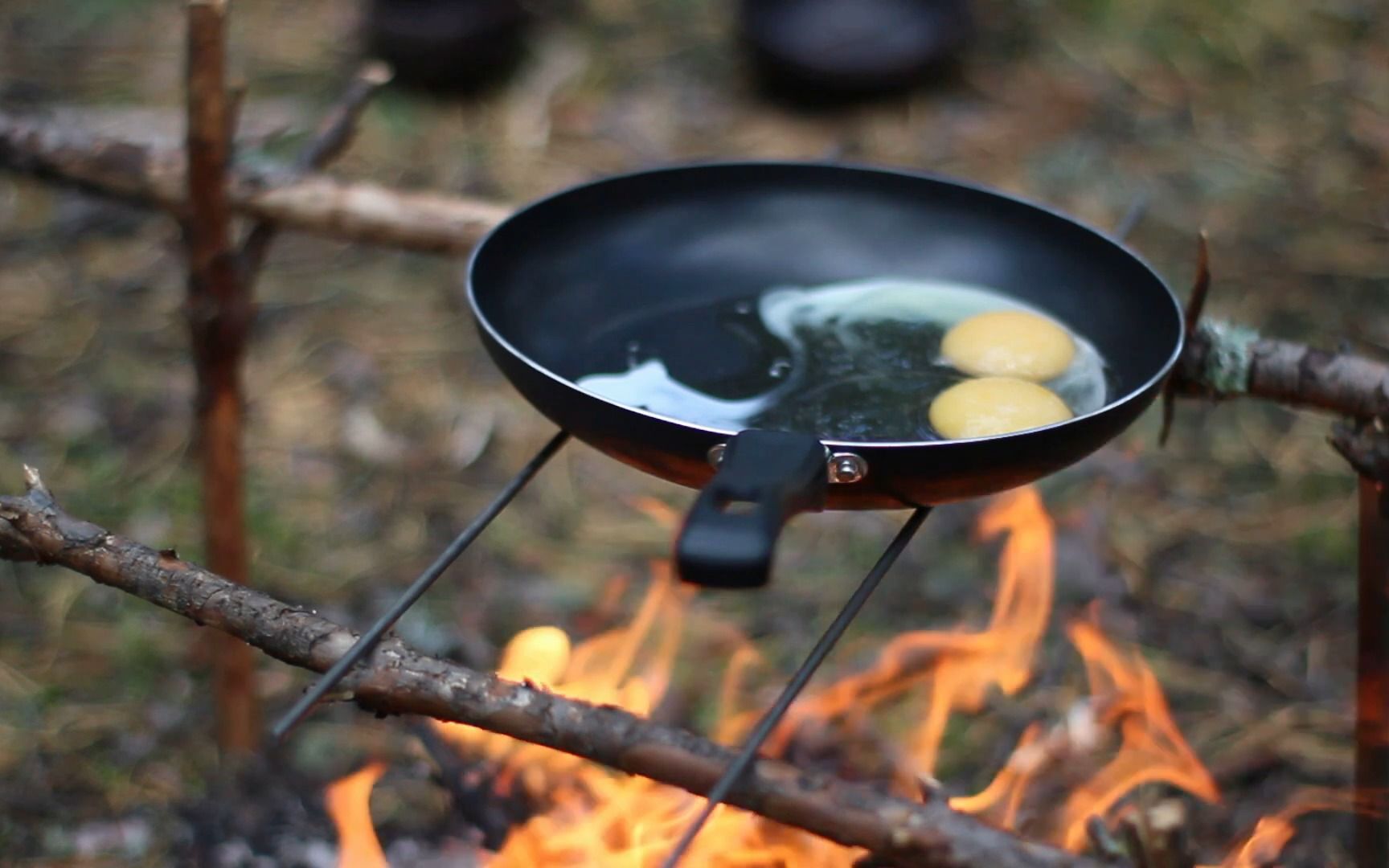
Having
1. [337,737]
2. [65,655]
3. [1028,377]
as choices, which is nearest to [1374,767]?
[1028,377]

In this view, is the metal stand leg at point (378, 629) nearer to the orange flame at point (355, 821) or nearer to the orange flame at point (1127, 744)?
the orange flame at point (355, 821)

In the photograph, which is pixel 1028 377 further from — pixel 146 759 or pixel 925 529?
pixel 146 759

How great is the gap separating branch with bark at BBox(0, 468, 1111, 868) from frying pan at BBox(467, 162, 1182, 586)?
172 mm

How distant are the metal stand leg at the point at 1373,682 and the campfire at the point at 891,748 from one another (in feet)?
0.22

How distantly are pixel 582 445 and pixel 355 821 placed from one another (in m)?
1.22

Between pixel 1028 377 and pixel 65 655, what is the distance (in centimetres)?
143

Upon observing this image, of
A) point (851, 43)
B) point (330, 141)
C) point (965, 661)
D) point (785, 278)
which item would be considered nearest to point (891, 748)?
point (965, 661)

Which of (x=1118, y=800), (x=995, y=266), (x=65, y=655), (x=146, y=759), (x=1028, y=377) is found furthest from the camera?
(x=65, y=655)

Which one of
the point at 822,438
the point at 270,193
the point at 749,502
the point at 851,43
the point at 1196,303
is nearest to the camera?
the point at 749,502

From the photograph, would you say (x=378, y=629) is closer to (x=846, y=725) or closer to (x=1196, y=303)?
(x=1196, y=303)

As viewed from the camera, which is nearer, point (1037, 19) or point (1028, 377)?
point (1028, 377)

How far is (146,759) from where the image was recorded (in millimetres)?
1661

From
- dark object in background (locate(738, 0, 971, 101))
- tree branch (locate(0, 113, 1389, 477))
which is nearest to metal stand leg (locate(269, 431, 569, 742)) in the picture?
tree branch (locate(0, 113, 1389, 477))

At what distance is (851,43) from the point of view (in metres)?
3.19
